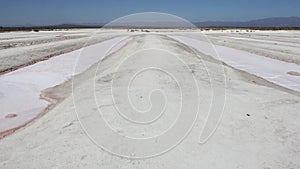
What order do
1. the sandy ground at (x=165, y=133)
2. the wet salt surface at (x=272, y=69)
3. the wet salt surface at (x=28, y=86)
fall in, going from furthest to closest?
the wet salt surface at (x=272, y=69) < the wet salt surface at (x=28, y=86) < the sandy ground at (x=165, y=133)

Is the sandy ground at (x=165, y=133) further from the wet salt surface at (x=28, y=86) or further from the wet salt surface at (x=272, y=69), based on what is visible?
the wet salt surface at (x=272, y=69)

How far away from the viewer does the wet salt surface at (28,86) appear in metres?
11.5

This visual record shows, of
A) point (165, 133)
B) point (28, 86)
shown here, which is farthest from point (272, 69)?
point (165, 133)

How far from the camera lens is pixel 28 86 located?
1628 centimetres

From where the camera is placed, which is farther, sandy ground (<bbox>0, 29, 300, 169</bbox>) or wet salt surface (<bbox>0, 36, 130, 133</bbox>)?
wet salt surface (<bbox>0, 36, 130, 133</bbox>)

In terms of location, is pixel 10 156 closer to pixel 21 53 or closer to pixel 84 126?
pixel 84 126

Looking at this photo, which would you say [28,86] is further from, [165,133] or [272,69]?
[272,69]

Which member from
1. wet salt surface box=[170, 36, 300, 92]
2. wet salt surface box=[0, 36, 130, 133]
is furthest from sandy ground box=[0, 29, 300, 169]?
wet salt surface box=[170, 36, 300, 92]

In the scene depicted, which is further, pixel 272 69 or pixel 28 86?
pixel 272 69

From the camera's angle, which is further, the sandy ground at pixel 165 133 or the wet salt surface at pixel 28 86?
the wet salt surface at pixel 28 86

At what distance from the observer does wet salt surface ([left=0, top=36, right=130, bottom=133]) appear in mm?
11505

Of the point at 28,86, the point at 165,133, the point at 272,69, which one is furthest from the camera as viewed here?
the point at 272,69

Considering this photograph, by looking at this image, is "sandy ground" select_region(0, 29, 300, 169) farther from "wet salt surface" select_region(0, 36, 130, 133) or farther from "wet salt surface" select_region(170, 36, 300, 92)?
"wet salt surface" select_region(170, 36, 300, 92)

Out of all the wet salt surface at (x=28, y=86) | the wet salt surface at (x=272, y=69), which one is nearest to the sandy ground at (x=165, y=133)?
the wet salt surface at (x=28, y=86)
